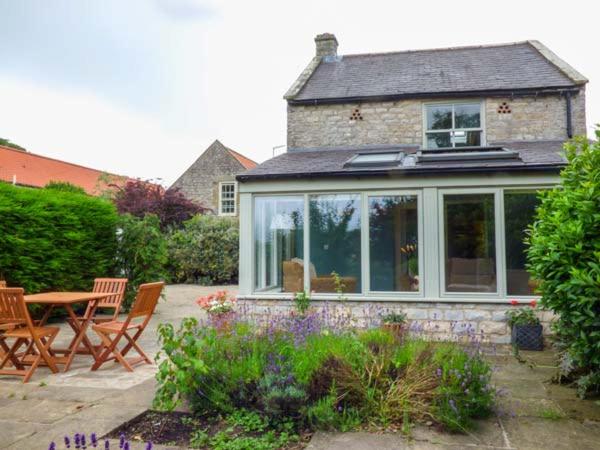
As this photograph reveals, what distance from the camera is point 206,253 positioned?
1609cm

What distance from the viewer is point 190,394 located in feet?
12.3

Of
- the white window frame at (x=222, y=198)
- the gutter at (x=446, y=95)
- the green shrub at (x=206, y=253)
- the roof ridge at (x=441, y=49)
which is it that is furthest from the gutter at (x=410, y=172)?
the white window frame at (x=222, y=198)

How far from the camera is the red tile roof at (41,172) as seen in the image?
2050 centimetres

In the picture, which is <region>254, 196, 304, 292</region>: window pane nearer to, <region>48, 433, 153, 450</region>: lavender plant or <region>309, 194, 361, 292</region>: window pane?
<region>309, 194, 361, 292</region>: window pane

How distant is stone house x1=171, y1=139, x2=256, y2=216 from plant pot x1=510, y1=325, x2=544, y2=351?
1718 cm

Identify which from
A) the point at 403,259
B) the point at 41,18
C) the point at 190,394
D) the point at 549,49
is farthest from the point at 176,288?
the point at 549,49

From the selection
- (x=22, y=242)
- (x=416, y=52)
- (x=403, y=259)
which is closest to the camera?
(x=403, y=259)

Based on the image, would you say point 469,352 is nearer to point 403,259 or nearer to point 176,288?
point 403,259

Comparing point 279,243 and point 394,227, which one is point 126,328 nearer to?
point 279,243

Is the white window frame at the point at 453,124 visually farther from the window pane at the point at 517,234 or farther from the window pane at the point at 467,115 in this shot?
the window pane at the point at 517,234

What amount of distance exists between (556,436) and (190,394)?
2.93 m

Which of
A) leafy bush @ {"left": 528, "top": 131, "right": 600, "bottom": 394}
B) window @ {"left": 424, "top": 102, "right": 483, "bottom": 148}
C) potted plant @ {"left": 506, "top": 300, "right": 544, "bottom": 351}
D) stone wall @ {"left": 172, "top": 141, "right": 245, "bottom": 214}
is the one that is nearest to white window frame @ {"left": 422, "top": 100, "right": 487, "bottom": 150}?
window @ {"left": 424, "top": 102, "right": 483, "bottom": 148}

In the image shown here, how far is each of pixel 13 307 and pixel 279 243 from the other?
14.2 feet

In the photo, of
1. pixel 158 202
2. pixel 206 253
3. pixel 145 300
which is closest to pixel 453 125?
pixel 145 300
